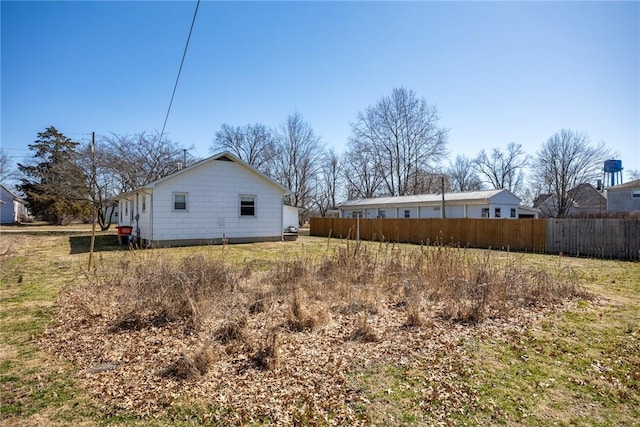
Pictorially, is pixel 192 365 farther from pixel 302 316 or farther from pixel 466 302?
pixel 466 302

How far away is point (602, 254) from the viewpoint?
12891mm

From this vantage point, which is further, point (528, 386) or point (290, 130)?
point (290, 130)

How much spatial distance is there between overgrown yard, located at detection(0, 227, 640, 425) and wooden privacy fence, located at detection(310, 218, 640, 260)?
134 inches

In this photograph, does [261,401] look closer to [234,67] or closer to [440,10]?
[440,10]

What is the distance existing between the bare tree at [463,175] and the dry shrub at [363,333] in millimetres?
44723

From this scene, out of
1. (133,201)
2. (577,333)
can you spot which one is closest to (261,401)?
(577,333)

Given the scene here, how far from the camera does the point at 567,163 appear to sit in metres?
36.0

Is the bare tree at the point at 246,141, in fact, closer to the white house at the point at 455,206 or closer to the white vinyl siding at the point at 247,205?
the white house at the point at 455,206

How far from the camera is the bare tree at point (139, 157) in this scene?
27.5 m

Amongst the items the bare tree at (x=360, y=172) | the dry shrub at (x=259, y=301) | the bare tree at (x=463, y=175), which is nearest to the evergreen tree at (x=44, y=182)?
the bare tree at (x=360, y=172)

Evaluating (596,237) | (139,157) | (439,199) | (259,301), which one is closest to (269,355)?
(259,301)

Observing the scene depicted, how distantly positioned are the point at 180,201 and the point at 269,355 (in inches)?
526

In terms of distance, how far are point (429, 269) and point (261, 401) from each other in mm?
4693

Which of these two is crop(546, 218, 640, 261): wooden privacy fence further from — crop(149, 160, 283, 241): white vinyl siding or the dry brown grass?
crop(149, 160, 283, 241): white vinyl siding
